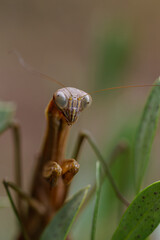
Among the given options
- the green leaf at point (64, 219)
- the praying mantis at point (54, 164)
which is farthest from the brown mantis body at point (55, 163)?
the green leaf at point (64, 219)

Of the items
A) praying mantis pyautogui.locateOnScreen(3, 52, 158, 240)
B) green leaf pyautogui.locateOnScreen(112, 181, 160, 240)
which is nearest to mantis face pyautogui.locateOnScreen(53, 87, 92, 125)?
praying mantis pyautogui.locateOnScreen(3, 52, 158, 240)

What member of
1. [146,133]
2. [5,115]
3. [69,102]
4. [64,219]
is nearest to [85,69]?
[5,115]

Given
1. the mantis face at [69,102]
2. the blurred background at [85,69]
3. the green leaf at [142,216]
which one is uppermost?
the mantis face at [69,102]

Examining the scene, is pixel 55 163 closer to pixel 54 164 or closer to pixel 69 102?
pixel 54 164

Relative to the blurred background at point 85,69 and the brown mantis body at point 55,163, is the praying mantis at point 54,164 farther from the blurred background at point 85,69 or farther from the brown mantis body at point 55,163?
the blurred background at point 85,69

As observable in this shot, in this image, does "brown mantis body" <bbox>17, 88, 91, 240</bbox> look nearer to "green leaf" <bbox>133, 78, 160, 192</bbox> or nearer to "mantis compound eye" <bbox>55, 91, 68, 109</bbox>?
"mantis compound eye" <bbox>55, 91, 68, 109</bbox>

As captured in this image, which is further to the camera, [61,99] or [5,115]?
[5,115]
